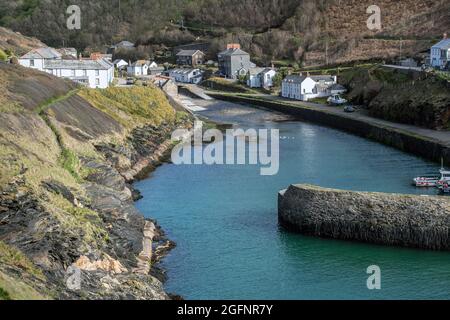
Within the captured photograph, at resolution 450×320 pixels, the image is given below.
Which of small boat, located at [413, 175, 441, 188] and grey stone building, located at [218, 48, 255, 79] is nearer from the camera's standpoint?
small boat, located at [413, 175, 441, 188]

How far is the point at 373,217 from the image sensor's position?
25.4 meters

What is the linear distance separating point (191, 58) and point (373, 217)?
87222 mm

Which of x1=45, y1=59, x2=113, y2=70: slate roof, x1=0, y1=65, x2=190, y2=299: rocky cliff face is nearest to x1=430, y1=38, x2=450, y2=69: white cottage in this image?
x1=45, y1=59, x2=113, y2=70: slate roof

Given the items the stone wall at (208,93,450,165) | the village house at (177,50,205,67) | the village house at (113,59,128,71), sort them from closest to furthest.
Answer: the stone wall at (208,93,450,165) < the village house at (113,59,128,71) < the village house at (177,50,205,67)

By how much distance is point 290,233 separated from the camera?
27047mm

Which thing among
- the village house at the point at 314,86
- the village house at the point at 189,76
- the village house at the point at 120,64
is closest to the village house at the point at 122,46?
the village house at the point at 120,64

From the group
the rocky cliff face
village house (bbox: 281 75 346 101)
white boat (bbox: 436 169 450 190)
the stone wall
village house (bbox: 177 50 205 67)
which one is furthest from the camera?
village house (bbox: 177 50 205 67)

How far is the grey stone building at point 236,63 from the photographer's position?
95688mm

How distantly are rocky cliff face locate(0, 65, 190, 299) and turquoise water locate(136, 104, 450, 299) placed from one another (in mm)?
1407

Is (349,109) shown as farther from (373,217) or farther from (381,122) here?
(373,217)

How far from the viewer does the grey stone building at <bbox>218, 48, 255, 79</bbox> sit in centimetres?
9569

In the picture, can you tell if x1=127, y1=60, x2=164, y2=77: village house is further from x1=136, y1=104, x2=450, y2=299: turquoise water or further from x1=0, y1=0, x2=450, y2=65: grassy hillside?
x1=136, y1=104, x2=450, y2=299: turquoise water

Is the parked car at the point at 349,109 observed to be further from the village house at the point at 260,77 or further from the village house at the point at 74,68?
the village house at the point at 260,77
